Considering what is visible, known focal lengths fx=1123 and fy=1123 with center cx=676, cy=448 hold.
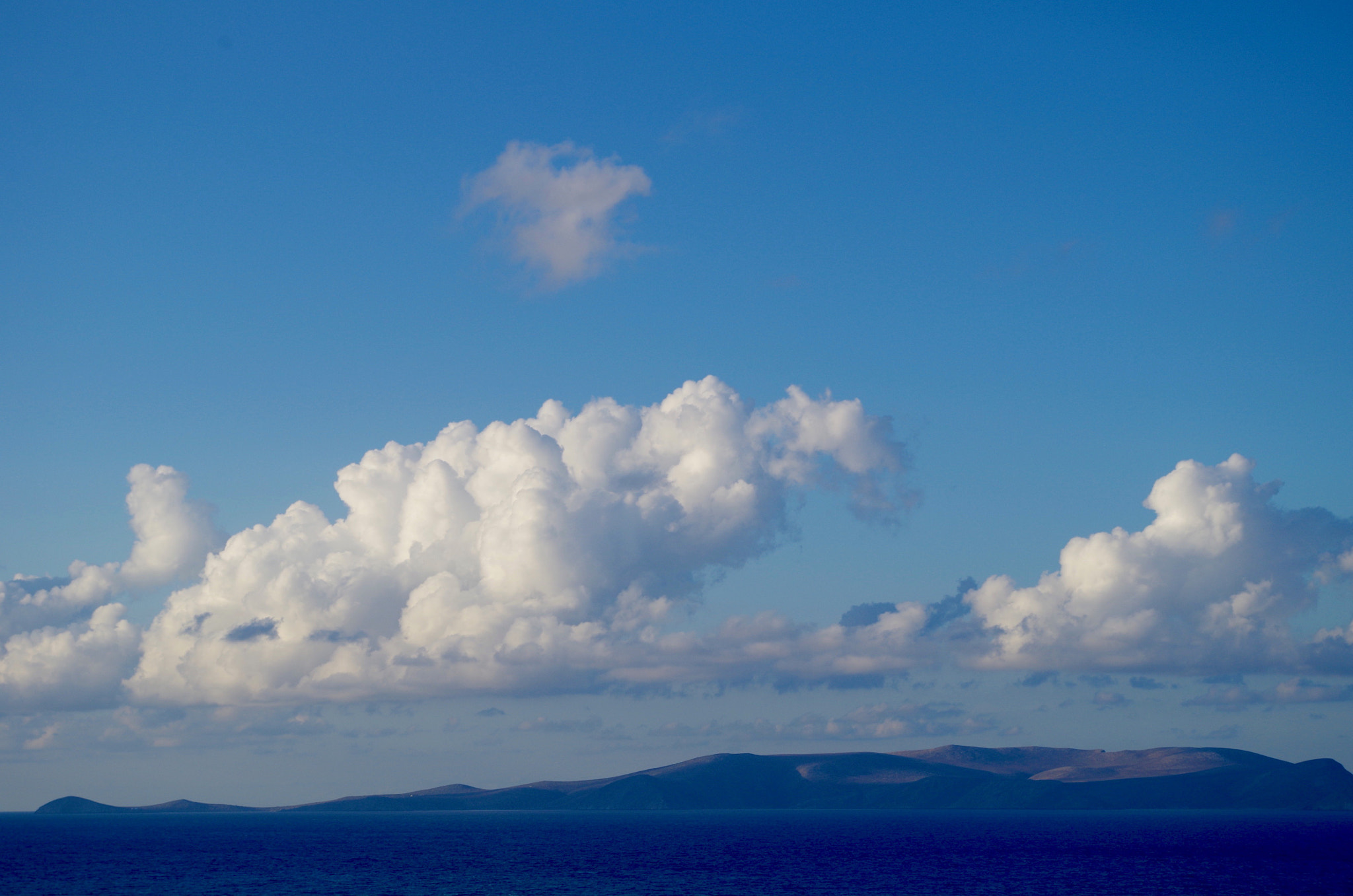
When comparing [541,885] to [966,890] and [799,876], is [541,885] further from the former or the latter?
[966,890]

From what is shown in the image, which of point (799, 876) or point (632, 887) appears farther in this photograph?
point (799, 876)

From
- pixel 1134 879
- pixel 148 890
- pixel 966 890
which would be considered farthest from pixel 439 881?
pixel 1134 879

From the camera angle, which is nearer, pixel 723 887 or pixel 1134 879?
pixel 723 887

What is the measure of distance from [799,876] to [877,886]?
68.8ft

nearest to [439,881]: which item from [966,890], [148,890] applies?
[148,890]

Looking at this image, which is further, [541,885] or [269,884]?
[269,884]

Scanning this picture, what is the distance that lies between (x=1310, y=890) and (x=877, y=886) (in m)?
69.1

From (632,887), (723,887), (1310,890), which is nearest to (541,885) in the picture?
(632,887)

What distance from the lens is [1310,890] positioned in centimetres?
18038

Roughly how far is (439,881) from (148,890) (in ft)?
151

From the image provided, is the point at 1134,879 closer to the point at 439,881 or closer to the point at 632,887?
the point at 632,887

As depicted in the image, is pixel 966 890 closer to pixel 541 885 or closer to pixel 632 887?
pixel 632 887

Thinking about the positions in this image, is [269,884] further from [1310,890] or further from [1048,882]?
[1310,890]

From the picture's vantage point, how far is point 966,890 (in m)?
177
